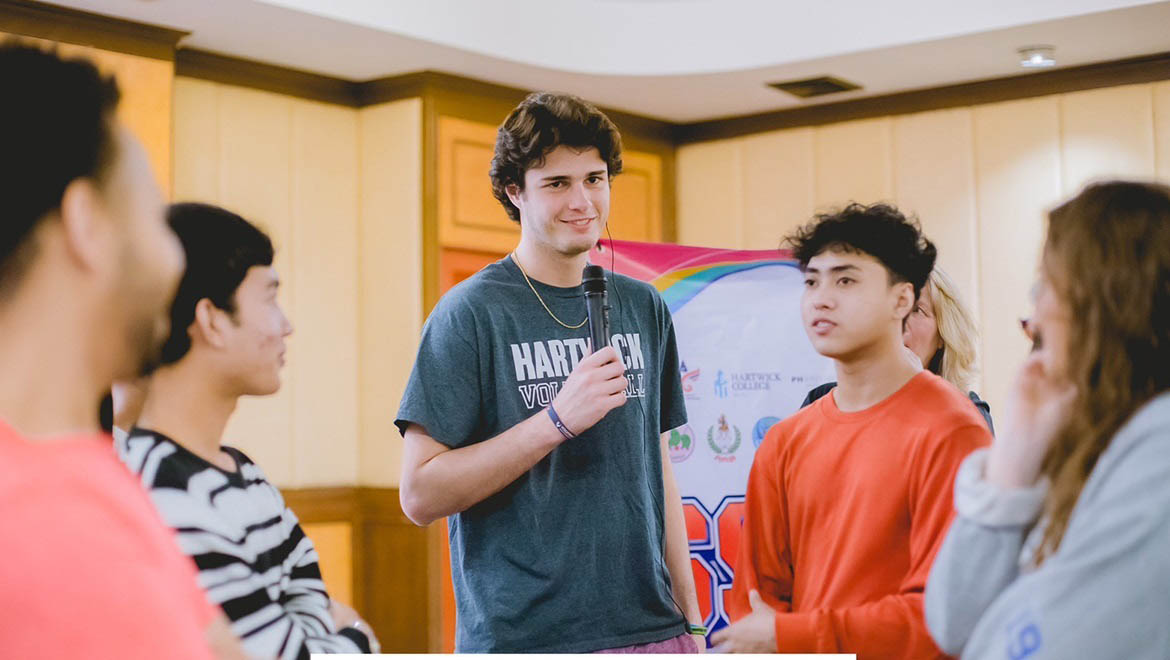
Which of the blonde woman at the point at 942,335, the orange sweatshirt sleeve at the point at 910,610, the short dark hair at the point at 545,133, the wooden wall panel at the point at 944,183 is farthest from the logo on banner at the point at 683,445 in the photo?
the wooden wall panel at the point at 944,183

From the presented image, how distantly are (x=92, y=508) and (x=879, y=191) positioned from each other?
5292mm

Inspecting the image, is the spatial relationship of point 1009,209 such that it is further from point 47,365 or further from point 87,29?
point 47,365

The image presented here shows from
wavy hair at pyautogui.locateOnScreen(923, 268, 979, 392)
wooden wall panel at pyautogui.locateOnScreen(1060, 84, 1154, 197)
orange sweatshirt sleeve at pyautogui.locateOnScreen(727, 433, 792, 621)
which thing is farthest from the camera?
wooden wall panel at pyautogui.locateOnScreen(1060, 84, 1154, 197)

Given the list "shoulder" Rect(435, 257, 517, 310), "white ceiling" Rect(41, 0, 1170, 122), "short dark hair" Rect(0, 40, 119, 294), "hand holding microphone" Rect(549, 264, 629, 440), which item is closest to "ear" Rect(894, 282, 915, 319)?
"hand holding microphone" Rect(549, 264, 629, 440)

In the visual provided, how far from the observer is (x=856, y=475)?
6.03 ft

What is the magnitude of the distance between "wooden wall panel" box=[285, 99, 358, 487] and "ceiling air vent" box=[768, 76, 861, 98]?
202 cm

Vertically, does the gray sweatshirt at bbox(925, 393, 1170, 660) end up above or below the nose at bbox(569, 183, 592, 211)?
below

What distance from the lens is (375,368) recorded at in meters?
5.15

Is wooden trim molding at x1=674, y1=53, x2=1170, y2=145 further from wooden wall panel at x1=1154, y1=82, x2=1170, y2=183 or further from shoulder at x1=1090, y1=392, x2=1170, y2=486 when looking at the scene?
shoulder at x1=1090, y1=392, x2=1170, y2=486

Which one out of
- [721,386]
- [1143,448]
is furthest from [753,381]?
[1143,448]

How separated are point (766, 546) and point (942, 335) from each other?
145 cm

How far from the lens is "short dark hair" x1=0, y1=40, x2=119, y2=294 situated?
79 cm

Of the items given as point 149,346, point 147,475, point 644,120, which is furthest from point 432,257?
point 149,346

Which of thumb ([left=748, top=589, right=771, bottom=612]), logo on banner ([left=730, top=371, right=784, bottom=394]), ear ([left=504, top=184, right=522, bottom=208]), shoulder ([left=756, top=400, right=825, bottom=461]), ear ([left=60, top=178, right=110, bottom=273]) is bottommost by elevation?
thumb ([left=748, top=589, right=771, bottom=612])
